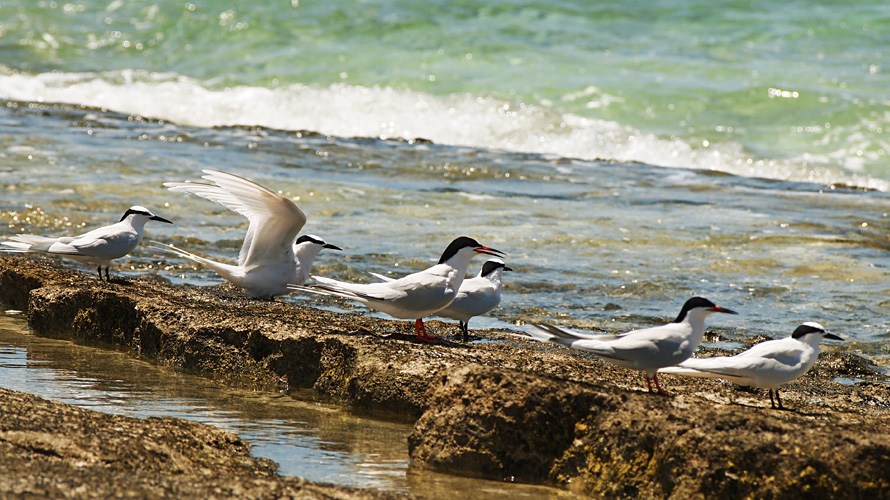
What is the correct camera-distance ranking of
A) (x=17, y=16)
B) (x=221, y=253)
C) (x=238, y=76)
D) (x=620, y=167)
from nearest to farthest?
(x=221, y=253)
(x=620, y=167)
(x=238, y=76)
(x=17, y=16)

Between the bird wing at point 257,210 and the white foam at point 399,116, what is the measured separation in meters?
8.67

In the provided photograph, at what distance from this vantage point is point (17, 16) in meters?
21.4

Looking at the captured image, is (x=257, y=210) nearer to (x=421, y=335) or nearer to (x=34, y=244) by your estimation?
(x=421, y=335)

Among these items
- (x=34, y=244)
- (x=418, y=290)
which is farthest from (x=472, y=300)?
(x=34, y=244)

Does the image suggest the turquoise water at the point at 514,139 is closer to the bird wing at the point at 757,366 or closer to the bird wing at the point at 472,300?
the bird wing at the point at 472,300

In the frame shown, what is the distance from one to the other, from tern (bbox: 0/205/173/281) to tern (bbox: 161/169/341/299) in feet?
1.02

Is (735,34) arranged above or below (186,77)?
above

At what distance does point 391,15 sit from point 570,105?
6388 millimetres

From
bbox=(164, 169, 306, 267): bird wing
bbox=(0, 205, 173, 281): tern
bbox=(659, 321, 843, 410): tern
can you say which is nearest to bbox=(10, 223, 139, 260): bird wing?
bbox=(0, 205, 173, 281): tern

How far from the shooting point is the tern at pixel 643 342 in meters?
3.63

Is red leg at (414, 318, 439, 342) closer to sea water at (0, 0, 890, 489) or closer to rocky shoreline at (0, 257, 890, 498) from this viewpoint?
rocky shoreline at (0, 257, 890, 498)

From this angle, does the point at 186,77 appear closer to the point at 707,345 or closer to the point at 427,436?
the point at 707,345

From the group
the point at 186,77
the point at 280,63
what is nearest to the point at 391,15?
the point at 280,63

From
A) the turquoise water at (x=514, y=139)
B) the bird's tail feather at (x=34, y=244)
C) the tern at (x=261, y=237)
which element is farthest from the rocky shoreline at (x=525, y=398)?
the turquoise water at (x=514, y=139)
